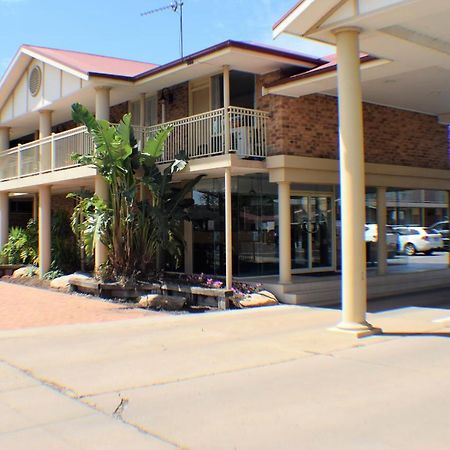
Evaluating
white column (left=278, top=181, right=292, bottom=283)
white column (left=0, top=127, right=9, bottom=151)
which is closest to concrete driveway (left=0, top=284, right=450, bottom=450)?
white column (left=278, top=181, right=292, bottom=283)

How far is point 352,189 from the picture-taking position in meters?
8.84

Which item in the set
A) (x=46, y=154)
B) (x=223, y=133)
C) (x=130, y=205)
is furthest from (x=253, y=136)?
(x=46, y=154)

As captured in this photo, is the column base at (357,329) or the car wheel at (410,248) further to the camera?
the car wheel at (410,248)

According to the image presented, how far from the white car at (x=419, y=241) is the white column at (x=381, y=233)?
45.9 ft

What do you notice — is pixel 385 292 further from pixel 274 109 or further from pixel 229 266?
pixel 274 109

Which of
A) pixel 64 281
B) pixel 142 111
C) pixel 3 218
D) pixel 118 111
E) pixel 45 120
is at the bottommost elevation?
→ pixel 64 281

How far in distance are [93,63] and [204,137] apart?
5233mm

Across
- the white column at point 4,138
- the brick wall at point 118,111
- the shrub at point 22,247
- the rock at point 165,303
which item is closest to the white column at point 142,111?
the brick wall at point 118,111

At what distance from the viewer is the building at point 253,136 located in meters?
12.9

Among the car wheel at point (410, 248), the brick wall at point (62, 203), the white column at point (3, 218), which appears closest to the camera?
the white column at point (3, 218)

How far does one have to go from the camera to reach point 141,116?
16078 mm

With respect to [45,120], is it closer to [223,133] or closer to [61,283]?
[61,283]

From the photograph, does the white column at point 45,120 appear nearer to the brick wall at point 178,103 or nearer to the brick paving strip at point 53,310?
the brick wall at point 178,103

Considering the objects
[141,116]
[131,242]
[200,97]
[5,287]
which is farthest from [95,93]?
[5,287]
